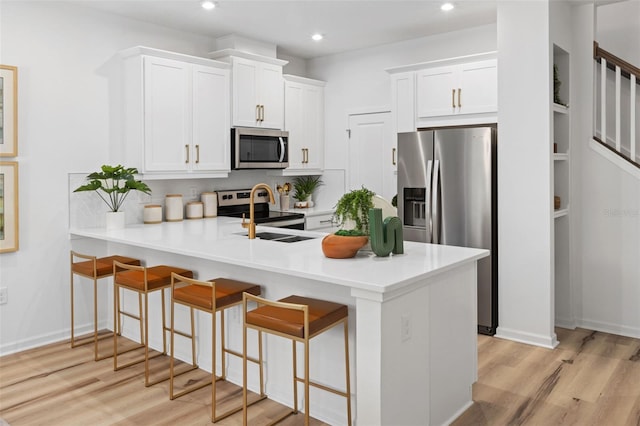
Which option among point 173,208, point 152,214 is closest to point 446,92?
point 173,208

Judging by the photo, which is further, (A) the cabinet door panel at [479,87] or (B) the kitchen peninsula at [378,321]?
(A) the cabinet door panel at [479,87]

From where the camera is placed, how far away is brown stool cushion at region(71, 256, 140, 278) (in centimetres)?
357

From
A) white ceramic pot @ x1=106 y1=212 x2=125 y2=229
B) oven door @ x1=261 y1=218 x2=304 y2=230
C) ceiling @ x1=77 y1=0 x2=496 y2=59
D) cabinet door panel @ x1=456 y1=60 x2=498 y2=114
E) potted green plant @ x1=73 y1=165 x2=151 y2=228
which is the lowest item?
oven door @ x1=261 y1=218 x2=304 y2=230

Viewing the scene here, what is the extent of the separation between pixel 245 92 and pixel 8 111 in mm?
2006

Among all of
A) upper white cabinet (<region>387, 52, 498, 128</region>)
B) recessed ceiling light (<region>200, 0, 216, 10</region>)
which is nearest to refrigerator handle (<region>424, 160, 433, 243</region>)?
upper white cabinet (<region>387, 52, 498, 128</region>)

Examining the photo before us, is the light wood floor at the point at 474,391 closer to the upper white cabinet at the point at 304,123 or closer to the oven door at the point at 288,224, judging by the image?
the oven door at the point at 288,224

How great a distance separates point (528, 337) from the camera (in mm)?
3816

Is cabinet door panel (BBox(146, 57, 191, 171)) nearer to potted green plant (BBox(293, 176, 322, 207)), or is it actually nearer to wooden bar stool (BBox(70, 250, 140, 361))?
wooden bar stool (BBox(70, 250, 140, 361))

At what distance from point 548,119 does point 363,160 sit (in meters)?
2.30

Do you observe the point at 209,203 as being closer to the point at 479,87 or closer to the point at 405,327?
the point at 479,87

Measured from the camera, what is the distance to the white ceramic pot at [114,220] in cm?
396

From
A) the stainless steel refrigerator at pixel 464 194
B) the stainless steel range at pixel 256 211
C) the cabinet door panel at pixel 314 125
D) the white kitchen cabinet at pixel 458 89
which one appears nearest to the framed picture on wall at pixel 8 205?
the stainless steel range at pixel 256 211

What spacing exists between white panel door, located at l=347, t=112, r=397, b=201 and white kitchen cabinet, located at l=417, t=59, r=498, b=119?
62 cm

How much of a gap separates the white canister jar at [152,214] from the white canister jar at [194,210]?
1.15 ft
